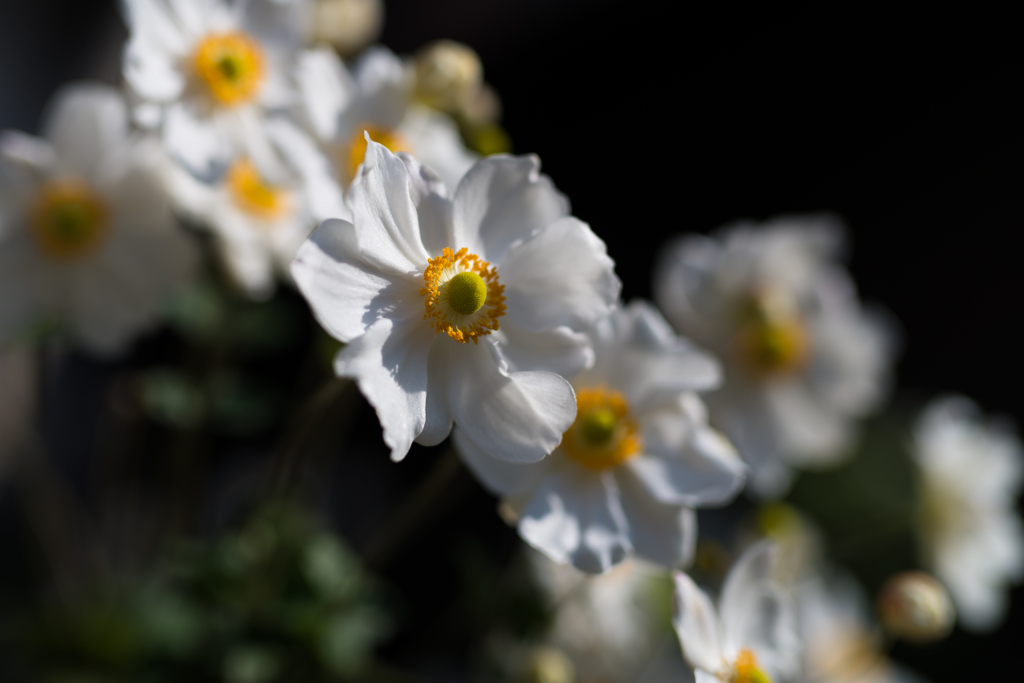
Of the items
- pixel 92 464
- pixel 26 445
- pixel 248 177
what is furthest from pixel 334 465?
pixel 248 177

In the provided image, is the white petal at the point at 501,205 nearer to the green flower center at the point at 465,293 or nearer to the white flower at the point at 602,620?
the green flower center at the point at 465,293

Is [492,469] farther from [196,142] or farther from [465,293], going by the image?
[196,142]

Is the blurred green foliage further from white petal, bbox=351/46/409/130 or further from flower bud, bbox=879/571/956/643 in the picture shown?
flower bud, bbox=879/571/956/643

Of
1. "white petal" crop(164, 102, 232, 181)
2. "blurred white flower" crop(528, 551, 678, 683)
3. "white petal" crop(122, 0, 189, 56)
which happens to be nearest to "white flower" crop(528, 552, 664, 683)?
"blurred white flower" crop(528, 551, 678, 683)

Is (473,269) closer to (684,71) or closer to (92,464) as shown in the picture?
(92,464)

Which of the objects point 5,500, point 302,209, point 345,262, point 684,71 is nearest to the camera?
point 345,262

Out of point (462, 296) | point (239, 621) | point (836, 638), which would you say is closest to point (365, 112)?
point (462, 296)
